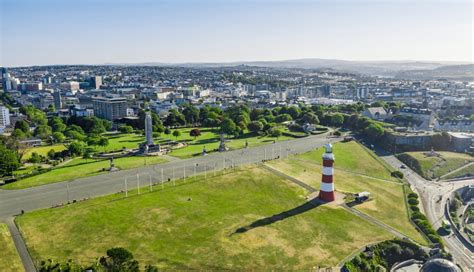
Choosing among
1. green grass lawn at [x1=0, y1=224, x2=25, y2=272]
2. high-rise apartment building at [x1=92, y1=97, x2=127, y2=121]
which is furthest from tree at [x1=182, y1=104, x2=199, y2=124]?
green grass lawn at [x1=0, y1=224, x2=25, y2=272]

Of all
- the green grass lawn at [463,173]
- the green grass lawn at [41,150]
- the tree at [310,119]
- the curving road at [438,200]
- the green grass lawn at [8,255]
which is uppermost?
the tree at [310,119]

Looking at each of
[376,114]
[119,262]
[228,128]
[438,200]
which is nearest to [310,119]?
[376,114]

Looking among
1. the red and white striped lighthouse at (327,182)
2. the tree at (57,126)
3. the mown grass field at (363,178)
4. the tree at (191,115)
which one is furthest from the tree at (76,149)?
the red and white striped lighthouse at (327,182)

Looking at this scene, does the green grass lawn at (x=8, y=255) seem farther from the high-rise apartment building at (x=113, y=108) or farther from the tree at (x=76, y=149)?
the high-rise apartment building at (x=113, y=108)

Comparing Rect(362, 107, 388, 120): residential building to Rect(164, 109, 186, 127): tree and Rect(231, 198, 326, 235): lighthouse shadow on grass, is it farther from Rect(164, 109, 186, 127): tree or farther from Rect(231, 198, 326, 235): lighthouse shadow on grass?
Rect(231, 198, 326, 235): lighthouse shadow on grass

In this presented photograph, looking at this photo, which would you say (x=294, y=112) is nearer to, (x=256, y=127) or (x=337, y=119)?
(x=337, y=119)

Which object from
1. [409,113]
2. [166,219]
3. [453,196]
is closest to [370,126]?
[409,113]
